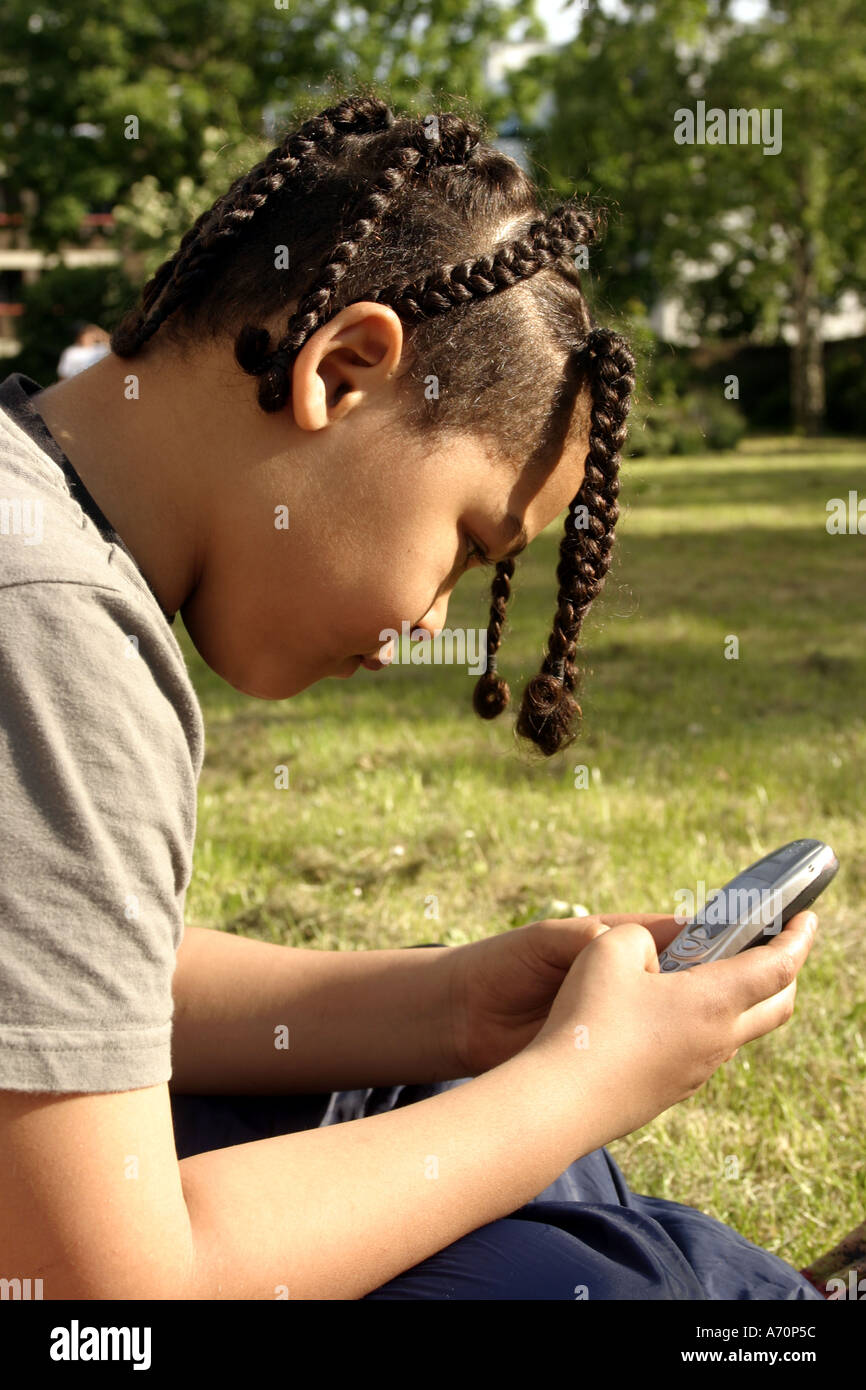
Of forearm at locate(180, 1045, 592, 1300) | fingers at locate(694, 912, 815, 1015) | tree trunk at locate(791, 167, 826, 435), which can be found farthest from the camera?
tree trunk at locate(791, 167, 826, 435)

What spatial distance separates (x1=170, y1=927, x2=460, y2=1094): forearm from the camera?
1.85 meters

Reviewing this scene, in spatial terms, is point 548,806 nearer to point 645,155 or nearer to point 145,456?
point 145,456

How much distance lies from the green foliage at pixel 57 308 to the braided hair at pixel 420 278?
25.5m

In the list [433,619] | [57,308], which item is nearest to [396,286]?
[433,619]

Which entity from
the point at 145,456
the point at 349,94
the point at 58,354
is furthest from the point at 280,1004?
the point at 58,354

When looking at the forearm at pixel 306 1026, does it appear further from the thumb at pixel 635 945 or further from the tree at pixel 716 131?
the tree at pixel 716 131

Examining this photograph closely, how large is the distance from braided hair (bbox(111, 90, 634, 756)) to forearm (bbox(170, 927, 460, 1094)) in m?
0.74

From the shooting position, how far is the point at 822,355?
29.3 meters

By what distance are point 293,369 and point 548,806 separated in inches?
104

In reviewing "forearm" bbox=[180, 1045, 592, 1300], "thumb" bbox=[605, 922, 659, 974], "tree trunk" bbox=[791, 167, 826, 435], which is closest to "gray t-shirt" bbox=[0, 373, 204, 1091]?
"forearm" bbox=[180, 1045, 592, 1300]

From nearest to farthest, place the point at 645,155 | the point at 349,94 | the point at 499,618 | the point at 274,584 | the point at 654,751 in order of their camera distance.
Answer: the point at 274,584, the point at 349,94, the point at 499,618, the point at 654,751, the point at 645,155

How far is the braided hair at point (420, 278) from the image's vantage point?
1.45m

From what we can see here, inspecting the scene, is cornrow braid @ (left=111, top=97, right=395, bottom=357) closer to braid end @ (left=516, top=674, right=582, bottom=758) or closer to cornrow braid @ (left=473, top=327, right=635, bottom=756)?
cornrow braid @ (left=473, top=327, right=635, bottom=756)

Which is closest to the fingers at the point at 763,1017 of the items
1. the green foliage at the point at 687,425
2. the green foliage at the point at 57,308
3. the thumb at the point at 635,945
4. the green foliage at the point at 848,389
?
the thumb at the point at 635,945
